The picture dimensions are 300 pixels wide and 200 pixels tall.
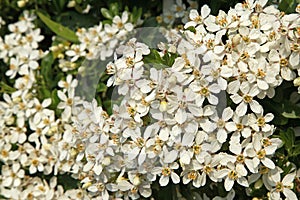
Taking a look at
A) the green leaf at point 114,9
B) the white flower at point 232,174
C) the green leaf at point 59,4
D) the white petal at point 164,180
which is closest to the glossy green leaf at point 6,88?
the green leaf at point 59,4

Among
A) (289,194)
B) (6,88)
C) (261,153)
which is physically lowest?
(6,88)

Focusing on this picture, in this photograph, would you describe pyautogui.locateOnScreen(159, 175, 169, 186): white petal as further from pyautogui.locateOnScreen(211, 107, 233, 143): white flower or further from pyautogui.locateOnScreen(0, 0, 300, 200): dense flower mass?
pyautogui.locateOnScreen(211, 107, 233, 143): white flower

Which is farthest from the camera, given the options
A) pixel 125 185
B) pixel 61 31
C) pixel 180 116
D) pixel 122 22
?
pixel 61 31

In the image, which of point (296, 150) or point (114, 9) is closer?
point (296, 150)

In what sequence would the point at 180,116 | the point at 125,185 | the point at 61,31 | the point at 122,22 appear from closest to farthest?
the point at 180,116 < the point at 125,185 < the point at 122,22 < the point at 61,31

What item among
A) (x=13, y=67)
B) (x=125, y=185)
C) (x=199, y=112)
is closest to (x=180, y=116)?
(x=199, y=112)

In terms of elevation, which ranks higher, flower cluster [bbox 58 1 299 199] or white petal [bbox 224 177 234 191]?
flower cluster [bbox 58 1 299 199]

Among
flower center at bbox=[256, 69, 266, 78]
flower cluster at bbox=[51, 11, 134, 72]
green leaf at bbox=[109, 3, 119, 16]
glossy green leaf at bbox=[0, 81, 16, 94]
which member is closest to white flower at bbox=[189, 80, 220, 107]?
flower center at bbox=[256, 69, 266, 78]

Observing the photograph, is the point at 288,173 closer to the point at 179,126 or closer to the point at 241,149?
the point at 241,149

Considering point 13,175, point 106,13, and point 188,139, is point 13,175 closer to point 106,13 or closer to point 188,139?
point 106,13

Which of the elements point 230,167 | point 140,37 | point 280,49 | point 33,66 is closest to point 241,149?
point 230,167

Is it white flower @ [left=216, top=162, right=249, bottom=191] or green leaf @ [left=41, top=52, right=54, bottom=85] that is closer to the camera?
white flower @ [left=216, top=162, right=249, bottom=191]
